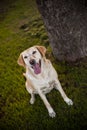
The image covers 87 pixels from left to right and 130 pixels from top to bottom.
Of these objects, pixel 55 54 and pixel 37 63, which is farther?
pixel 55 54

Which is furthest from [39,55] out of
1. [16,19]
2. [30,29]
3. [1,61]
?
[16,19]

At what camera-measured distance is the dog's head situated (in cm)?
392

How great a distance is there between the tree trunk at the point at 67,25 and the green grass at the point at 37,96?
0.30 m

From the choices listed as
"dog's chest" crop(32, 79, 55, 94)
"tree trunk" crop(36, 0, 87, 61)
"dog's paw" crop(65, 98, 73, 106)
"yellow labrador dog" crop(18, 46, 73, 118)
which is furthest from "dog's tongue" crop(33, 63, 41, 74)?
"tree trunk" crop(36, 0, 87, 61)

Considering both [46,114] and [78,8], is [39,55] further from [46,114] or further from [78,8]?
[78,8]

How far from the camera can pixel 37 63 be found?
3.97 m

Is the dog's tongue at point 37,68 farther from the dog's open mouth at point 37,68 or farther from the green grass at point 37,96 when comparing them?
the green grass at point 37,96

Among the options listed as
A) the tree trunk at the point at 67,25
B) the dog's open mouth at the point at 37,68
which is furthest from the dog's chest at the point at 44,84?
the tree trunk at the point at 67,25

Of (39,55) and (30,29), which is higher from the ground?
(39,55)

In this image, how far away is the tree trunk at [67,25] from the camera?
483cm

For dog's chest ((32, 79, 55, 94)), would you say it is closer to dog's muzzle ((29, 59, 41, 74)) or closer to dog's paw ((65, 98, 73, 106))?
dog's muzzle ((29, 59, 41, 74))

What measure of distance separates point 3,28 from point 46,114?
496cm

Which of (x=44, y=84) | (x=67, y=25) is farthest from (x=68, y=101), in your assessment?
(x=67, y=25)

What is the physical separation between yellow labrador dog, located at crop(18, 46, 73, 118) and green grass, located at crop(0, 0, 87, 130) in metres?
0.19
